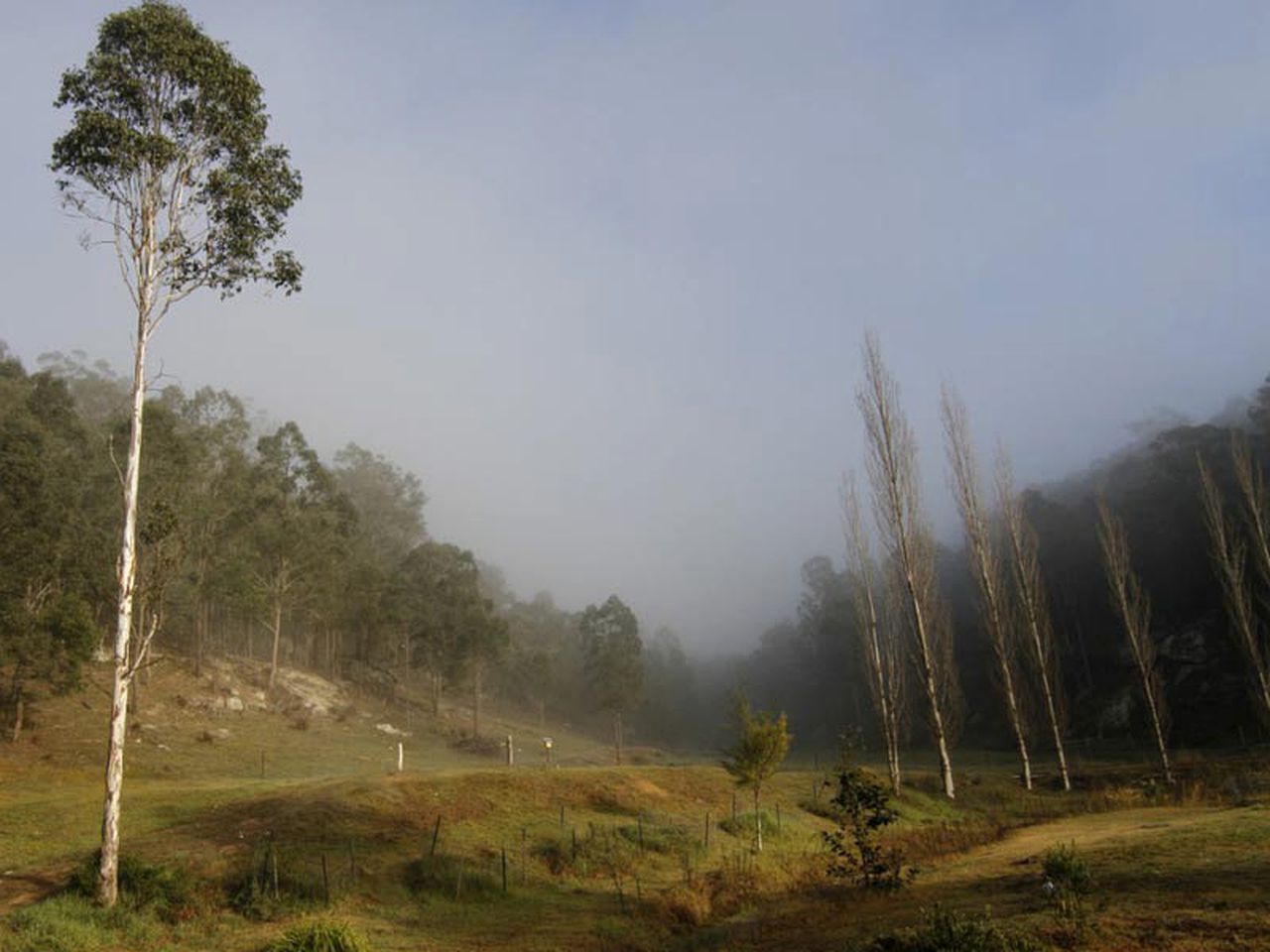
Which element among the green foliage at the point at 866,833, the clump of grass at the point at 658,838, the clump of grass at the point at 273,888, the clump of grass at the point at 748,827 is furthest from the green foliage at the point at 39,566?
the green foliage at the point at 866,833

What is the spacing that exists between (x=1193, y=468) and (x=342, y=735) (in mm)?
70675

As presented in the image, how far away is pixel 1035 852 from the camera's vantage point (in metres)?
17.6

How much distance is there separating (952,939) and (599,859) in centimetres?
1389

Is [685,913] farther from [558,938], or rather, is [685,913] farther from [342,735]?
[342,735]

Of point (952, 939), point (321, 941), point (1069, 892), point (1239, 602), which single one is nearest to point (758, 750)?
point (1069, 892)

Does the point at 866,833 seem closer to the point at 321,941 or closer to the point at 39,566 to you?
the point at 321,941

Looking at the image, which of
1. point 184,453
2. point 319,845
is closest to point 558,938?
point 319,845

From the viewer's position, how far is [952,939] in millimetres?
8398

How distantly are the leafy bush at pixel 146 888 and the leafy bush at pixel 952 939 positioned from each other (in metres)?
13.4

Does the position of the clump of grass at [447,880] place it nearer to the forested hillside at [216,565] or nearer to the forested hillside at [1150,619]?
the forested hillside at [216,565]

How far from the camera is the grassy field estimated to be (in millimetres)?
12664

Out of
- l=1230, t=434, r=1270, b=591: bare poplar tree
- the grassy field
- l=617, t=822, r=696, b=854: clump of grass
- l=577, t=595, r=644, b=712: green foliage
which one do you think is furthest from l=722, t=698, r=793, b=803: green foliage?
Result: l=577, t=595, r=644, b=712: green foliage

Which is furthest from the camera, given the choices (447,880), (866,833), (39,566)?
(39,566)

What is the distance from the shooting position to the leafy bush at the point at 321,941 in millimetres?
12016
